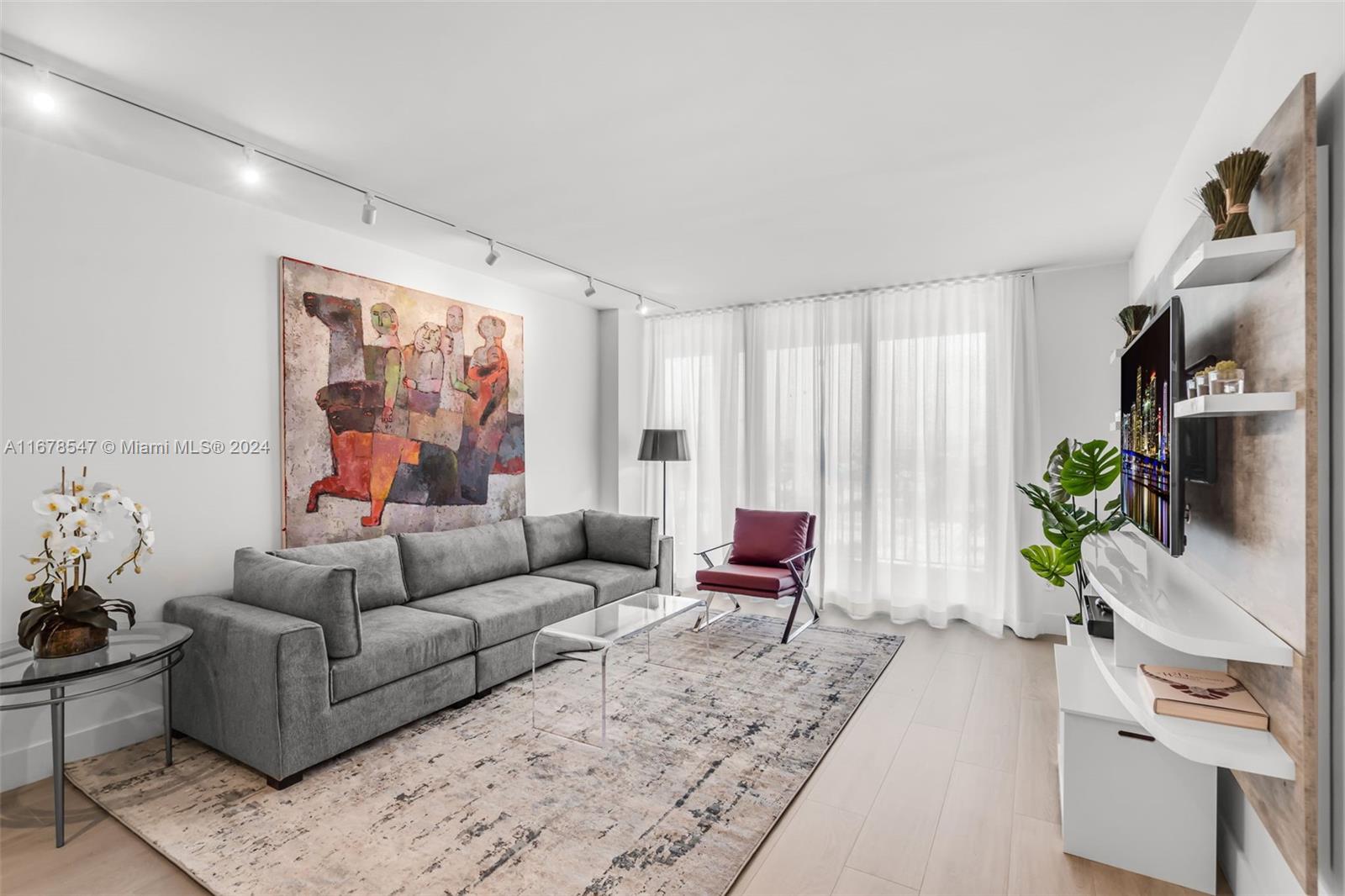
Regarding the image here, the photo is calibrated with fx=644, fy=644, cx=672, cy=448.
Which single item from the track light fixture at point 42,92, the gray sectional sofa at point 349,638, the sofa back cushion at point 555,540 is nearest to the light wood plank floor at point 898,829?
the gray sectional sofa at point 349,638

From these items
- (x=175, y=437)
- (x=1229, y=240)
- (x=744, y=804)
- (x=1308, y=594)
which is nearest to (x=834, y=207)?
(x=1229, y=240)

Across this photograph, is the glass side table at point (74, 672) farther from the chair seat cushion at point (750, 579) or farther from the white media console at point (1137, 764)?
the white media console at point (1137, 764)

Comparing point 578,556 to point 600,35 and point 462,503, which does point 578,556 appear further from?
point 600,35

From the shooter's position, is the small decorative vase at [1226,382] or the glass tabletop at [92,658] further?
the glass tabletop at [92,658]

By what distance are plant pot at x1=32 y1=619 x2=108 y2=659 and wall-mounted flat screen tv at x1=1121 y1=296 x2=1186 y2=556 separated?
3.82m

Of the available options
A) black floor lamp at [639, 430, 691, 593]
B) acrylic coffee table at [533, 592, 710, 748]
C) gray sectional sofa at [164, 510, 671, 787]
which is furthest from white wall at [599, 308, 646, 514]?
acrylic coffee table at [533, 592, 710, 748]

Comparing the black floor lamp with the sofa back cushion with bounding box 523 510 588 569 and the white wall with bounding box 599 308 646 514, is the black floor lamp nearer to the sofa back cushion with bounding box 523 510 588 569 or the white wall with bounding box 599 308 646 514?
the white wall with bounding box 599 308 646 514

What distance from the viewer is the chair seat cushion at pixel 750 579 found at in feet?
14.8

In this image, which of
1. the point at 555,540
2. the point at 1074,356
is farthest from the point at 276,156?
the point at 1074,356

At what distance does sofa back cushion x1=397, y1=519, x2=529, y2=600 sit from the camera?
3.96 m

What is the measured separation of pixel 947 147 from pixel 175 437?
3891mm

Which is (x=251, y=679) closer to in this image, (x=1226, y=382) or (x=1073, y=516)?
(x=1226, y=382)

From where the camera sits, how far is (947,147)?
2824mm

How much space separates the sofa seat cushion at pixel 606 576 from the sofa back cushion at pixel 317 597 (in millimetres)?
1784
